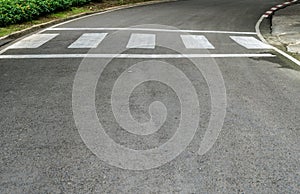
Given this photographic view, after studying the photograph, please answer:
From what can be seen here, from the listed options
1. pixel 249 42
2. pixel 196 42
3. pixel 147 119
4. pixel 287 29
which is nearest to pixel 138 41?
pixel 196 42

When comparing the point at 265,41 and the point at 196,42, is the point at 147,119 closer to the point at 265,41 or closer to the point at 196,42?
the point at 196,42

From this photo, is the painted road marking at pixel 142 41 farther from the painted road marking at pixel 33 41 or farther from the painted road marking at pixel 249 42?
the painted road marking at pixel 249 42

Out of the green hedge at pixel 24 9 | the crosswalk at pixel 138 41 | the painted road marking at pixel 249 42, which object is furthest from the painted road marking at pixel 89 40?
the painted road marking at pixel 249 42

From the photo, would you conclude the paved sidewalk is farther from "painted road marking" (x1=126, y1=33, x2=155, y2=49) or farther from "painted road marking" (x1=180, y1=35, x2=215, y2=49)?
"painted road marking" (x1=126, y1=33, x2=155, y2=49)

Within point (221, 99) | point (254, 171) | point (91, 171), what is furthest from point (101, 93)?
point (254, 171)

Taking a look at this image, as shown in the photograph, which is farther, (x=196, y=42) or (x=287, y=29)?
(x=287, y=29)

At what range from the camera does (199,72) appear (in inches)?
314

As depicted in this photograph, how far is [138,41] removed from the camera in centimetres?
1134

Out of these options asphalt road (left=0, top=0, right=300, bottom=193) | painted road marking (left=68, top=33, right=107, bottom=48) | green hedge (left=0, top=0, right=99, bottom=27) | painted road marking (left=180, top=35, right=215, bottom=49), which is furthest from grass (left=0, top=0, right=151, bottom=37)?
painted road marking (left=180, top=35, right=215, bottom=49)

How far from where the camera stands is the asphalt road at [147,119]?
156 inches

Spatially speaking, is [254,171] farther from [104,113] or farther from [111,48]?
[111,48]

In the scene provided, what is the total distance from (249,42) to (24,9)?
7850 mm

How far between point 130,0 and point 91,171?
69.1 feet

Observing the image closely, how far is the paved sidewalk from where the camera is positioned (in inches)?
455
